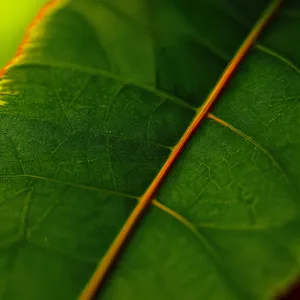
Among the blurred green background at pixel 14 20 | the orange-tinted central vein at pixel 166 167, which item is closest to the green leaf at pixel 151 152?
the orange-tinted central vein at pixel 166 167

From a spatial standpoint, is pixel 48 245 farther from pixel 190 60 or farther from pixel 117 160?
pixel 190 60

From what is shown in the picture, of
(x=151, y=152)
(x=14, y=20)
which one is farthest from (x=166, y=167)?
(x=14, y=20)

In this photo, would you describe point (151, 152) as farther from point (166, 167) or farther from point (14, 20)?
point (14, 20)

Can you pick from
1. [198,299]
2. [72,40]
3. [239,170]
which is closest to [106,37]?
[72,40]

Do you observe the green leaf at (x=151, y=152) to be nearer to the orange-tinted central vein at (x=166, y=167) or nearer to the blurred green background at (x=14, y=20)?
the orange-tinted central vein at (x=166, y=167)

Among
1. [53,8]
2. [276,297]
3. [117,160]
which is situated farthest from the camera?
[53,8]

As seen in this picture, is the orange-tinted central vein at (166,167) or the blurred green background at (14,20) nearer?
the orange-tinted central vein at (166,167)
